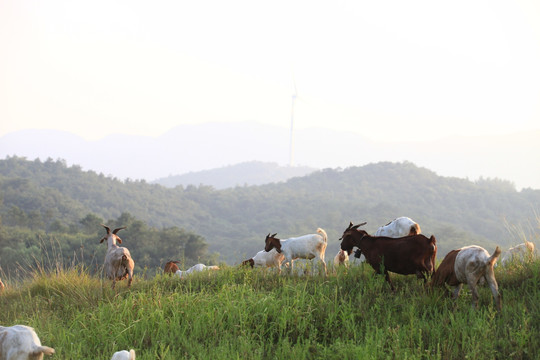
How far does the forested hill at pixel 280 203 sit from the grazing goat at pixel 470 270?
2115 inches

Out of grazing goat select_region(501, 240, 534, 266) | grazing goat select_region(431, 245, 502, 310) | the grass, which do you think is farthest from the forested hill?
grazing goat select_region(431, 245, 502, 310)

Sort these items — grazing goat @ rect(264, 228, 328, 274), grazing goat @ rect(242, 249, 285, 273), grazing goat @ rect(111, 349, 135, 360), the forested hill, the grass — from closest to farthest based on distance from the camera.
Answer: grazing goat @ rect(111, 349, 135, 360) → the grass → grazing goat @ rect(264, 228, 328, 274) → grazing goat @ rect(242, 249, 285, 273) → the forested hill

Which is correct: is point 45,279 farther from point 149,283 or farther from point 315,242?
point 315,242

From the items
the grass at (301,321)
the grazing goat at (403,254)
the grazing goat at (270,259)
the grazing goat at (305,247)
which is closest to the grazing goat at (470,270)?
the grass at (301,321)

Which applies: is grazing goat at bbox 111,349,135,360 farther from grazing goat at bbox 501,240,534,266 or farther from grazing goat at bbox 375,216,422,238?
grazing goat at bbox 501,240,534,266

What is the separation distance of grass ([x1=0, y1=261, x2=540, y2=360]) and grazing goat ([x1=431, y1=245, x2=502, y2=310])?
229 mm

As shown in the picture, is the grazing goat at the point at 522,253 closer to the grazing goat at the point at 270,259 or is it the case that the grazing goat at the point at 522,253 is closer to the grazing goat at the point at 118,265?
the grazing goat at the point at 270,259

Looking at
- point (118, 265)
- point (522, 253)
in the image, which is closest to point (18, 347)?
point (118, 265)

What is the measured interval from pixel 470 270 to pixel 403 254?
1.13 meters

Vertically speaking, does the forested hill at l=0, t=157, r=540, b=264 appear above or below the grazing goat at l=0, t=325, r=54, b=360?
below

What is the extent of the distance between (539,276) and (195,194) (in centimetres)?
9842

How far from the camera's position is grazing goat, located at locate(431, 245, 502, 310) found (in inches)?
245

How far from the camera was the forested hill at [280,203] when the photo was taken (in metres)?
68.7

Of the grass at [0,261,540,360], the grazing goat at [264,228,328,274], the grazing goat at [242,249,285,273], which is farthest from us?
the grazing goat at [242,249,285,273]
